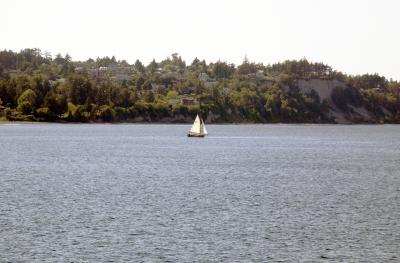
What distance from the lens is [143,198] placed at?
69.4 meters

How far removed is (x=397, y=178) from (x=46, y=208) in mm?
51296

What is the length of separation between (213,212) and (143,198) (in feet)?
36.5

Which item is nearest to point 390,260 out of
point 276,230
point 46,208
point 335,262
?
point 335,262

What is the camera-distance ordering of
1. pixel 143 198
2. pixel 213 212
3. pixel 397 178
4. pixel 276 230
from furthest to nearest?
pixel 397 178 < pixel 143 198 < pixel 213 212 < pixel 276 230

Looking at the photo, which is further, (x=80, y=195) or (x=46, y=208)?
(x=80, y=195)

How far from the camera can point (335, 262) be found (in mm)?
42312

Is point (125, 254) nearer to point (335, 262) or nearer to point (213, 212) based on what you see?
point (335, 262)

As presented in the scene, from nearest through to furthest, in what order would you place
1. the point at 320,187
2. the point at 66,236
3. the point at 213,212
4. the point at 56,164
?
the point at 66,236
the point at 213,212
the point at 320,187
the point at 56,164

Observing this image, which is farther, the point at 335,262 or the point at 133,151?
the point at 133,151

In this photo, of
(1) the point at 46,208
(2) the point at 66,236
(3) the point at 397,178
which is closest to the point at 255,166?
(3) the point at 397,178

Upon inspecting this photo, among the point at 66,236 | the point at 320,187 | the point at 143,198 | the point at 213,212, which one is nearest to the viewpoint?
the point at 66,236

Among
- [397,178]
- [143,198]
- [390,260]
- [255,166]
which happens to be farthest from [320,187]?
[390,260]

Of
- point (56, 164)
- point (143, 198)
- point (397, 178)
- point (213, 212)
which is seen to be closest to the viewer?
point (213, 212)

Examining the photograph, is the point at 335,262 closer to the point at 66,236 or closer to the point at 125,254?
the point at 125,254
